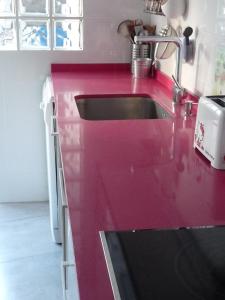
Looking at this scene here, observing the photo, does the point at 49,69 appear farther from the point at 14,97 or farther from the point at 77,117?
the point at 77,117

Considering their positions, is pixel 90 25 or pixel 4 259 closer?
pixel 4 259

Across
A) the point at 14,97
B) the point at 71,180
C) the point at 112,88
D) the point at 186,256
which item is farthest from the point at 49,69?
the point at 186,256

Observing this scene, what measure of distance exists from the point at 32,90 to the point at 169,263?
209 centimetres

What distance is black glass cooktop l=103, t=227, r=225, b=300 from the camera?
69 centimetres

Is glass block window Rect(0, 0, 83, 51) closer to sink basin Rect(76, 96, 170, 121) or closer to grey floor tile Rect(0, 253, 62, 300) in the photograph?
sink basin Rect(76, 96, 170, 121)

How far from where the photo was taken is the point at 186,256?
798 mm

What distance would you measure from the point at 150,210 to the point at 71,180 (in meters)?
0.25

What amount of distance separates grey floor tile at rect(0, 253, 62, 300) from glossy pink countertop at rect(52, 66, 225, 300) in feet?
2.87

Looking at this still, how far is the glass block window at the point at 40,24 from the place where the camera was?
2518mm

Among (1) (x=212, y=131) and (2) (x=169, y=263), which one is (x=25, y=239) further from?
(2) (x=169, y=263)

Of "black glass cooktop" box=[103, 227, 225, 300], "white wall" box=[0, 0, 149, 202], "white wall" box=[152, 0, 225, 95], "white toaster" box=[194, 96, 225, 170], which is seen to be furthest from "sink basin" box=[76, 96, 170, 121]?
"black glass cooktop" box=[103, 227, 225, 300]

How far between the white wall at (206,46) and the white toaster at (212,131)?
0.37 meters

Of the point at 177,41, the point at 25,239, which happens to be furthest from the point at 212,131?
the point at 25,239

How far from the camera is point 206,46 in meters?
1.79
